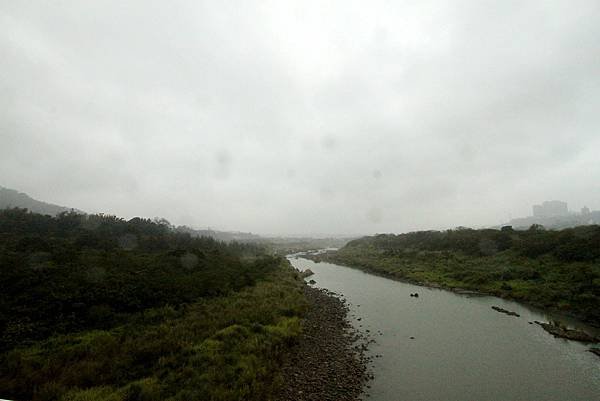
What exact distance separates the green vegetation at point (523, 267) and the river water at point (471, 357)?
3.98 m

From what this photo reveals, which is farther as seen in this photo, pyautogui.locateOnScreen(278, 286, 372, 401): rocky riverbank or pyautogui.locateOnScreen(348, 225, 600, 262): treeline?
pyautogui.locateOnScreen(348, 225, 600, 262): treeline

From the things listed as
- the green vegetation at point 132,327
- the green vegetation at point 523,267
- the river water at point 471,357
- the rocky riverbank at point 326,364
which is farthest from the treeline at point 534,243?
the green vegetation at point 132,327

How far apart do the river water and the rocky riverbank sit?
3.28 feet

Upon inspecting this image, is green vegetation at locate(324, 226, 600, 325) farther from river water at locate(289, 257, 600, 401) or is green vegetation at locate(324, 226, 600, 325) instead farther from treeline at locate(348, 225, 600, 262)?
river water at locate(289, 257, 600, 401)

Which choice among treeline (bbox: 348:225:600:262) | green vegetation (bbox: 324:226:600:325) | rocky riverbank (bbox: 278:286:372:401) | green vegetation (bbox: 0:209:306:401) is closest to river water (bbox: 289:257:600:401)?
rocky riverbank (bbox: 278:286:372:401)

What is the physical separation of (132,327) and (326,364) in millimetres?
14021

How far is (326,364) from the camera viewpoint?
16.6m

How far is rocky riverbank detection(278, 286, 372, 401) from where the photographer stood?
44.8 ft

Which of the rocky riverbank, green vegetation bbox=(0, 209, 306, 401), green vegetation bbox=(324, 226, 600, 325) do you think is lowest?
the rocky riverbank

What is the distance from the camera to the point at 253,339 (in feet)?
58.2

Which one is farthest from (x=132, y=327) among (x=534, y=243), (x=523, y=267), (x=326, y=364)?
(x=534, y=243)

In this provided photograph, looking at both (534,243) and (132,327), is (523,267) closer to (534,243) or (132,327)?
(534,243)

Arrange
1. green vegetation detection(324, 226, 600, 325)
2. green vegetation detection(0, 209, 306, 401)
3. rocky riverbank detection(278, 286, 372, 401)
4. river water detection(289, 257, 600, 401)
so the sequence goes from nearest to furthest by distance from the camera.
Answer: green vegetation detection(0, 209, 306, 401) < rocky riverbank detection(278, 286, 372, 401) < river water detection(289, 257, 600, 401) < green vegetation detection(324, 226, 600, 325)

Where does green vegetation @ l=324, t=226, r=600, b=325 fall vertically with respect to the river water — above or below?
above
